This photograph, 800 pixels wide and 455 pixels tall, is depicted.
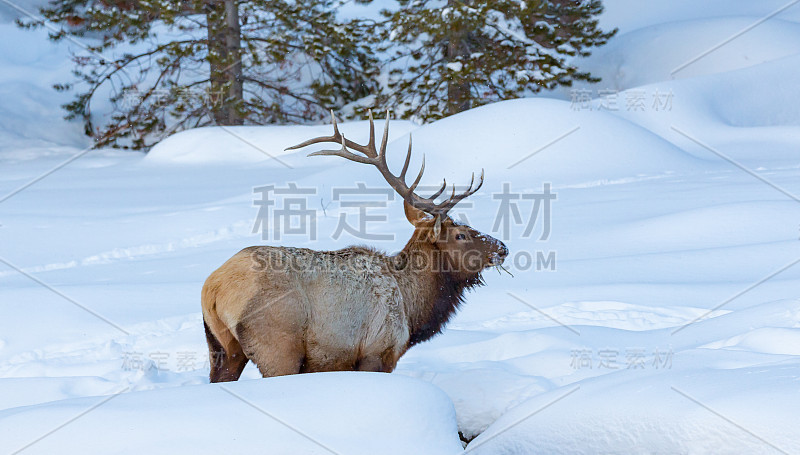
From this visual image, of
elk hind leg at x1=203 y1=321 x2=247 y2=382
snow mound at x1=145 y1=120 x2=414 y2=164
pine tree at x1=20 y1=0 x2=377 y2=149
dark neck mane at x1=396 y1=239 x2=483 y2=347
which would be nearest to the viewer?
elk hind leg at x1=203 y1=321 x2=247 y2=382

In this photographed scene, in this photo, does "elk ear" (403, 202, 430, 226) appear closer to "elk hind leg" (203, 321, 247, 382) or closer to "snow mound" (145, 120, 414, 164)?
"elk hind leg" (203, 321, 247, 382)

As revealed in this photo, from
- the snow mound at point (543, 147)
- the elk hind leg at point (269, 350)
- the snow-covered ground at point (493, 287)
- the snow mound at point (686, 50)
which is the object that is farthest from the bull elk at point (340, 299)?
the snow mound at point (686, 50)

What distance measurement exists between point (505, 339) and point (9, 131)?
58.2 ft

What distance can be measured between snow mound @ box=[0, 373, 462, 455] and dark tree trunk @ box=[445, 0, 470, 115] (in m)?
12.8

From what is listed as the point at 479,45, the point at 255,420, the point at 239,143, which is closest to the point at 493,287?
the point at 255,420

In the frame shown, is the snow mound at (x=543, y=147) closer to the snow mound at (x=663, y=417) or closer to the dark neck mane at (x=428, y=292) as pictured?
the dark neck mane at (x=428, y=292)

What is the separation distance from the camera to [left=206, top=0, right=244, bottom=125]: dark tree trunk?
15.9 m

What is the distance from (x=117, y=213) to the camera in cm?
995

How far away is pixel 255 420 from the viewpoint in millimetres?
2977

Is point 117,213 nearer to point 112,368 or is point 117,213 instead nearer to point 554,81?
point 112,368

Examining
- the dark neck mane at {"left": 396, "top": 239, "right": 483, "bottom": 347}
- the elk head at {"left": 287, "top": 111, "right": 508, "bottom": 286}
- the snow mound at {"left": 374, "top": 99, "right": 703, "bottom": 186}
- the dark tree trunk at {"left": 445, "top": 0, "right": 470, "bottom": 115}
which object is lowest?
the dark neck mane at {"left": 396, "top": 239, "right": 483, "bottom": 347}

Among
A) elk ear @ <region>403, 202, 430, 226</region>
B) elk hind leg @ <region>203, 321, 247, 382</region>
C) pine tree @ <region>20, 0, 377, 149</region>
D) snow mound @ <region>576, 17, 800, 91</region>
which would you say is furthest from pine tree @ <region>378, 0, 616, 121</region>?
elk hind leg @ <region>203, 321, 247, 382</region>

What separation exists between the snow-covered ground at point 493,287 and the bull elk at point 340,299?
462 mm

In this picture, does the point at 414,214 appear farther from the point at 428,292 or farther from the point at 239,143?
the point at 239,143
